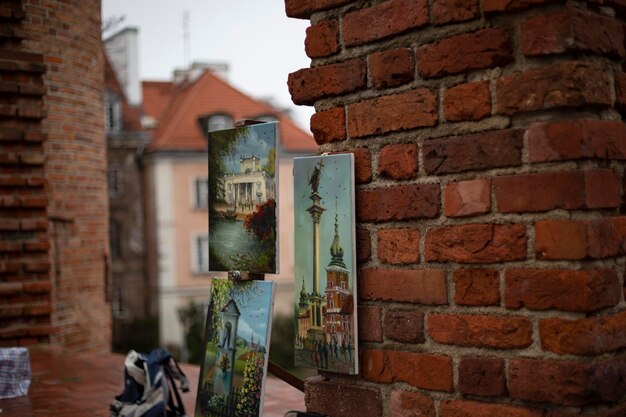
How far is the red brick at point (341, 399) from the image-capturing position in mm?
2615

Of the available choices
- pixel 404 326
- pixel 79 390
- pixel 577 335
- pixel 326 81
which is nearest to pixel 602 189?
pixel 577 335

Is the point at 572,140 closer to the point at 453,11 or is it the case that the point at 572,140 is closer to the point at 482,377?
the point at 453,11

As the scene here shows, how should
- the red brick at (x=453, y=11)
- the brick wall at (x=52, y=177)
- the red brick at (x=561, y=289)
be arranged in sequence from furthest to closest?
the brick wall at (x=52, y=177)
the red brick at (x=453, y=11)
the red brick at (x=561, y=289)

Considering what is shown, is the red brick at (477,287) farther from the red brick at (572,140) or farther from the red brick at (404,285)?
the red brick at (572,140)

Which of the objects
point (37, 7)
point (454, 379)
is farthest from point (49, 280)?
point (454, 379)

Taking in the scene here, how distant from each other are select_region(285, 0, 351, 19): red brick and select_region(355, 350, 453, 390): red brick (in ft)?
3.70

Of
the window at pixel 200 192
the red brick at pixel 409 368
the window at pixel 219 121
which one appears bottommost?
the red brick at pixel 409 368

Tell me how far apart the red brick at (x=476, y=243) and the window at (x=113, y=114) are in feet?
93.4

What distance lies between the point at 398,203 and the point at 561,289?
58 cm

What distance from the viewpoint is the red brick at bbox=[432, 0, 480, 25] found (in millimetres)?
2336

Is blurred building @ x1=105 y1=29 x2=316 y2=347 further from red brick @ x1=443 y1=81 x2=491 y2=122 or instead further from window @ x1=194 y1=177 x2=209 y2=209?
red brick @ x1=443 y1=81 x2=491 y2=122

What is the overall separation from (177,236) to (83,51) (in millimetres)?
21110

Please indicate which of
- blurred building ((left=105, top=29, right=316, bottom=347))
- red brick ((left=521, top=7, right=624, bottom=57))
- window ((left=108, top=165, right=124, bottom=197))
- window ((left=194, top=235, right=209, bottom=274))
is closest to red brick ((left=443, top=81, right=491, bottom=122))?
red brick ((left=521, top=7, right=624, bottom=57))

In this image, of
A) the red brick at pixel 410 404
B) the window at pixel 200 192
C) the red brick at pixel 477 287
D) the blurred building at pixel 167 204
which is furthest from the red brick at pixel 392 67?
the window at pixel 200 192
